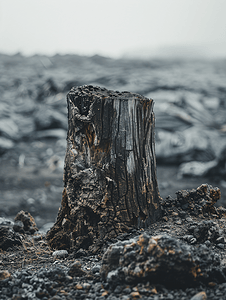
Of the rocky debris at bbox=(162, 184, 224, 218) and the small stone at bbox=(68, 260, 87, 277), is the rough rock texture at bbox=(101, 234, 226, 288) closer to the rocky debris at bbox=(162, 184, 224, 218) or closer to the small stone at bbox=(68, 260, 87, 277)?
the small stone at bbox=(68, 260, 87, 277)

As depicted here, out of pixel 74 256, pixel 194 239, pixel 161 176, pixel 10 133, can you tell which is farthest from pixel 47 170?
pixel 194 239

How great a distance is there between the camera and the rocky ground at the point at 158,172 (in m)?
1.48

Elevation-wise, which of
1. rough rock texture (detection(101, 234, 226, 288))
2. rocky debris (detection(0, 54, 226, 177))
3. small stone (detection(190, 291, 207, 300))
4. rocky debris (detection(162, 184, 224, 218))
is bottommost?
small stone (detection(190, 291, 207, 300))

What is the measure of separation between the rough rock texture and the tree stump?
0.61m

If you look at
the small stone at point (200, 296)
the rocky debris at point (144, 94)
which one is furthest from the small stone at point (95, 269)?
the rocky debris at point (144, 94)

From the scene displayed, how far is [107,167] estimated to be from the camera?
2166 millimetres

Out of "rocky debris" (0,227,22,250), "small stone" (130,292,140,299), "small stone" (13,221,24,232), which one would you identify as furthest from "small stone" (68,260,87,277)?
"small stone" (13,221,24,232)

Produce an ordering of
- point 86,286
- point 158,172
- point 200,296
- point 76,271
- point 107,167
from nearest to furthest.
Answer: point 200,296 < point 86,286 < point 76,271 < point 107,167 < point 158,172

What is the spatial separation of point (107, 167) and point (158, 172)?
4791mm

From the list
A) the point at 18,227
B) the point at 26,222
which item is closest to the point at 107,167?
the point at 18,227

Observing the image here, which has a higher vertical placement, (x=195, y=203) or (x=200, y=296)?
(x=195, y=203)

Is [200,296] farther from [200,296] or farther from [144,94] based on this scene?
[144,94]

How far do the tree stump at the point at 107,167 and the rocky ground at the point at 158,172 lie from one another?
156 millimetres

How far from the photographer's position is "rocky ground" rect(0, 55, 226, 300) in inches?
58.2
